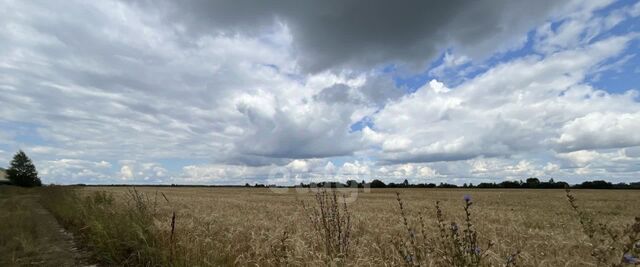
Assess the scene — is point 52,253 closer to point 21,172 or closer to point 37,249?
point 37,249

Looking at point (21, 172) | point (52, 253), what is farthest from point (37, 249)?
point (21, 172)

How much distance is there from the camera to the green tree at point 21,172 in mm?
94125

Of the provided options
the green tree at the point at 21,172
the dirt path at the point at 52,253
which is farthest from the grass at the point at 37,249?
the green tree at the point at 21,172

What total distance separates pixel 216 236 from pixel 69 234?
6252 mm

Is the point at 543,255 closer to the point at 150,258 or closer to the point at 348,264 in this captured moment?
the point at 348,264

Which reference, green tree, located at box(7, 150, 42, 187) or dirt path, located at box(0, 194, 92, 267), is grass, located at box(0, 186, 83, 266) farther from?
green tree, located at box(7, 150, 42, 187)

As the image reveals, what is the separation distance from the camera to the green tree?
309 ft

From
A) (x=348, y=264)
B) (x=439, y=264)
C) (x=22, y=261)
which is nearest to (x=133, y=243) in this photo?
(x=22, y=261)

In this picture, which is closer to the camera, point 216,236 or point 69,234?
point 216,236

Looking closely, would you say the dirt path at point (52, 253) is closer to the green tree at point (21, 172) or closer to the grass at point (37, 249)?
the grass at point (37, 249)

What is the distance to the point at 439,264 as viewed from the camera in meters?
5.57

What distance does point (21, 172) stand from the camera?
94.6m

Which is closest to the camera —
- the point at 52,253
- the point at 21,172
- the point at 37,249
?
the point at 52,253

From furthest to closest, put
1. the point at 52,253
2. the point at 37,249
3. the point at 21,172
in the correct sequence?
the point at 21,172 → the point at 37,249 → the point at 52,253
